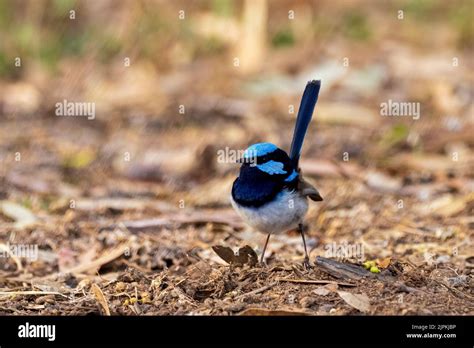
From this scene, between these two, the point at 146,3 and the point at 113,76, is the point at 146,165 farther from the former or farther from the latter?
the point at 146,3

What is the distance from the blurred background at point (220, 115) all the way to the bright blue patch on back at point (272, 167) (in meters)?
0.77

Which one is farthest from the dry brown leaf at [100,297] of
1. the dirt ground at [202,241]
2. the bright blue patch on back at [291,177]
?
the bright blue patch on back at [291,177]

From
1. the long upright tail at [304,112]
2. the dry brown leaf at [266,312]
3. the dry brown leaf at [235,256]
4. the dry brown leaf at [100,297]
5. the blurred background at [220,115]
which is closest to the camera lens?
the dry brown leaf at [266,312]

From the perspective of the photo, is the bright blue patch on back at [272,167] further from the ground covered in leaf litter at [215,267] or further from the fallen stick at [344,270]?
the fallen stick at [344,270]

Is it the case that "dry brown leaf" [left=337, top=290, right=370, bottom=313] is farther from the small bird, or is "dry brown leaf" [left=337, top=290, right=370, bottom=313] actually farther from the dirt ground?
the small bird

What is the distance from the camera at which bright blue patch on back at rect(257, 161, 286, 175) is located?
15.7ft

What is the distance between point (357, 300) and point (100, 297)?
1.26 metres

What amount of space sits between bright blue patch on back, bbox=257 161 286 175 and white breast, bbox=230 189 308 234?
11 centimetres

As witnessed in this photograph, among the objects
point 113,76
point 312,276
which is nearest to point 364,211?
point 312,276

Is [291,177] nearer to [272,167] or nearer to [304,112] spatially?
[272,167]

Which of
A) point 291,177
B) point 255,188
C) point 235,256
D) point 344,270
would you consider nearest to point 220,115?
point 291,177

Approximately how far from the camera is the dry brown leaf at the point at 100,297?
167 inches

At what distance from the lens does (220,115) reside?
870cm
